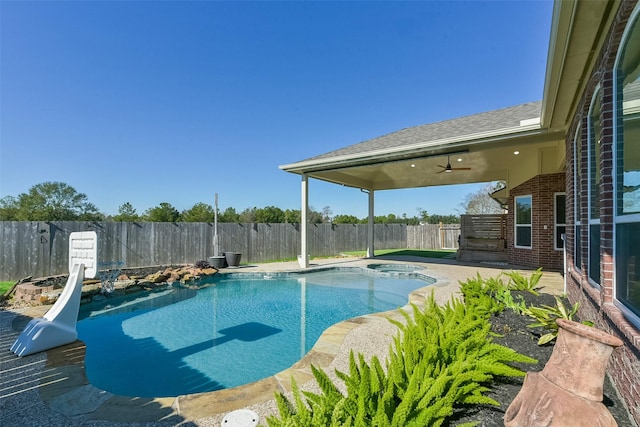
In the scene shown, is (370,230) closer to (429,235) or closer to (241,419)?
(429,235)

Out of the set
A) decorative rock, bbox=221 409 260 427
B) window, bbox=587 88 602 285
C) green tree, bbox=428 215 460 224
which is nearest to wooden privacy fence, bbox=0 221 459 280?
decorative rock, bbox=221 409 260 427

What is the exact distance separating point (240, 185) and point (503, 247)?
59.7 feet

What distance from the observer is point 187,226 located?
11.9m

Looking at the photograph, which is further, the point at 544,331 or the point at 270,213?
the point at 270,213

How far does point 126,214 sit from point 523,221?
25061 millimetres

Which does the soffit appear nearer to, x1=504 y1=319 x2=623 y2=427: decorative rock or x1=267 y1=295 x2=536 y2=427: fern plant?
x1=504 y1=319 x2=623 y2=427: decorative rock

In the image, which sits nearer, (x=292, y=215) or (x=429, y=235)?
(x=429, y=235)

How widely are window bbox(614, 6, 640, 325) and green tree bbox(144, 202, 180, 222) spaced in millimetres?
23044

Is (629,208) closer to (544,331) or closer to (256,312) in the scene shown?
(544,331)

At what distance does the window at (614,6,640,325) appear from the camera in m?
Answer: 2.12

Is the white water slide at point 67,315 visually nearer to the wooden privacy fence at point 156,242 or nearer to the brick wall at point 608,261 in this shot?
the brick wall at point 608,261

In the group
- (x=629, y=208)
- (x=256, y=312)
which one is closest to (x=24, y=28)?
(x=256, y=312)

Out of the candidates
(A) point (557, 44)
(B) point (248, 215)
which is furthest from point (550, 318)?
(B) point (248, 215)

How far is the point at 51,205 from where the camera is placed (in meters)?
23.0
